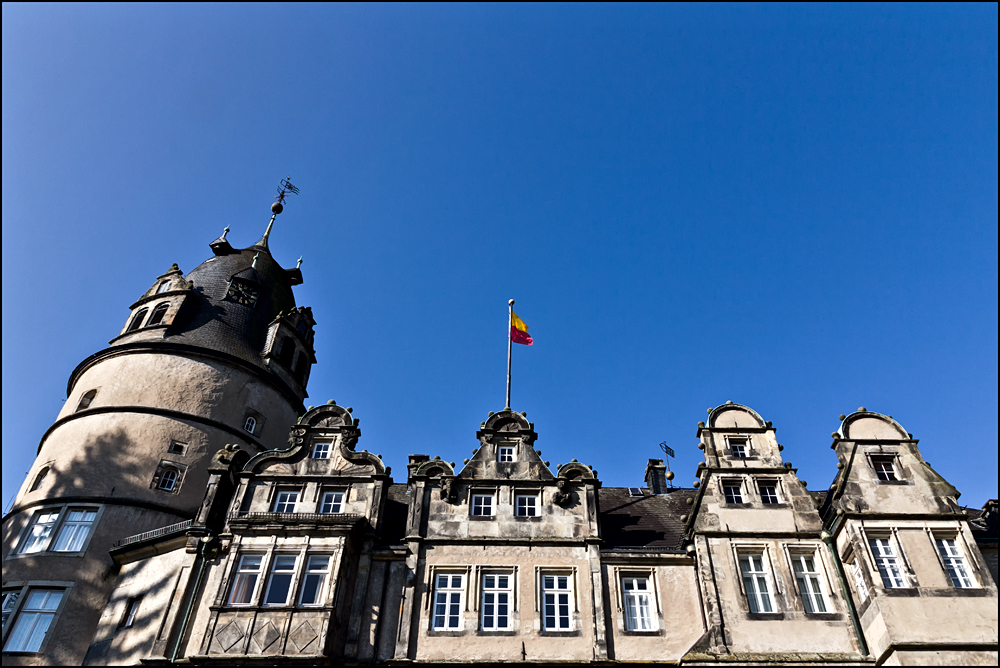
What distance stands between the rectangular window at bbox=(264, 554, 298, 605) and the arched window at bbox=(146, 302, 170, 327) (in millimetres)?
15780

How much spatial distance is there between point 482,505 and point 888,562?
1288 centimetres

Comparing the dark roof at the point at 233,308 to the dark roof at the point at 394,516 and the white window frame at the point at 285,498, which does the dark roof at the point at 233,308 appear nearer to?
the white window frame at the point at 285,498

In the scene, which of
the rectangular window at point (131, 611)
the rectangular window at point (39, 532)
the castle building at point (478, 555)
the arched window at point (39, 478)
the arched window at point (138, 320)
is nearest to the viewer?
the castle building at point (478, 555)

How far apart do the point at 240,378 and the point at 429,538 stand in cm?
1297

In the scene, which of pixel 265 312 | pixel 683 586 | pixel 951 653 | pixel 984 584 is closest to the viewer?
pixel 951 653

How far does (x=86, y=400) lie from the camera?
1283 inches

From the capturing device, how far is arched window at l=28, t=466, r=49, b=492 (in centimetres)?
2961

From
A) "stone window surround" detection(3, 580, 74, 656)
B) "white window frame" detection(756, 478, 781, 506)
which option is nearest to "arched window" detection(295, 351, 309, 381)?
"stone window surround" detection(3, 580, 74, 656)

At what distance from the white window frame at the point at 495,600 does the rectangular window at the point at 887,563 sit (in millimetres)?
11149

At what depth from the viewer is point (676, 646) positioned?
23797 millimetres

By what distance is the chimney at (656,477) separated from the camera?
32469 mm

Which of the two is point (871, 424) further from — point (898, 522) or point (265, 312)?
point (265, 312)

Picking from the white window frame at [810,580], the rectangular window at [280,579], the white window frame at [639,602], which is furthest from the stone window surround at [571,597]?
the rectangular window at [280,579]

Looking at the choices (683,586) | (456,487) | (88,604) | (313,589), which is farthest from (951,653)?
(88,604)
